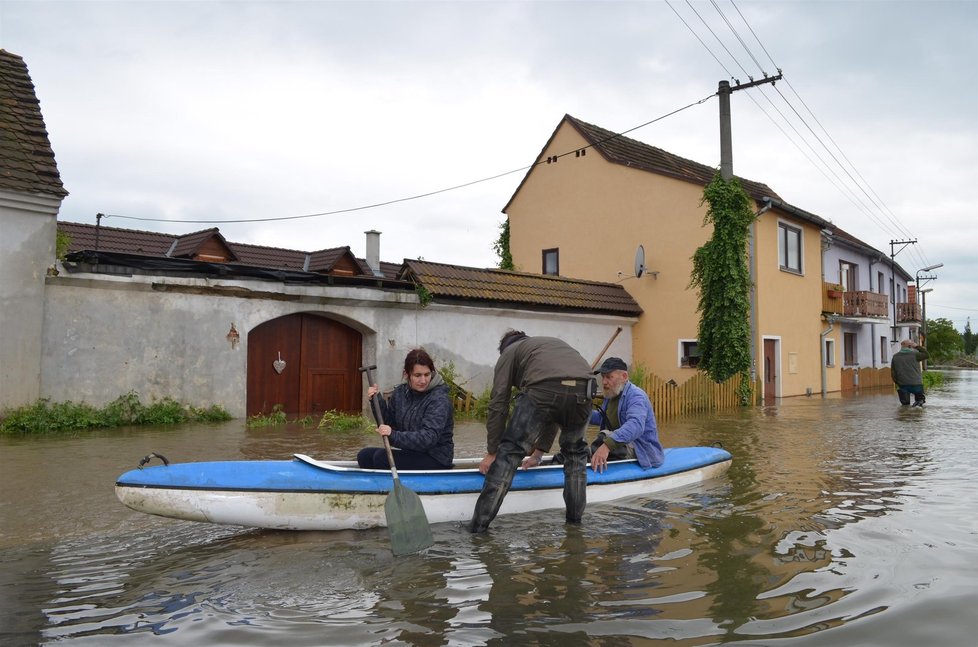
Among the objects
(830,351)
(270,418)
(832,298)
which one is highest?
(832,298)

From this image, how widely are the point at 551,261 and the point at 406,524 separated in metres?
21.3

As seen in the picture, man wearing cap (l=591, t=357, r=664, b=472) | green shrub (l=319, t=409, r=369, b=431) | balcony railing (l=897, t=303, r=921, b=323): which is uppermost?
balcony railing (l=897, t=303, r=921, b=323)

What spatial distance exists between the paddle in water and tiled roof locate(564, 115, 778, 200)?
1850cm

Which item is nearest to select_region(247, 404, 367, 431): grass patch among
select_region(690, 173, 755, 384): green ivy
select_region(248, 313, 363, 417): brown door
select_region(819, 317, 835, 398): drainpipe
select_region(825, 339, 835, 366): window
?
select_region(248, 313, 363, 417): brown door

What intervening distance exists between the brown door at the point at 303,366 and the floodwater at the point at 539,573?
A: 667 cm

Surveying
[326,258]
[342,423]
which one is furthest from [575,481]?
[326,258]

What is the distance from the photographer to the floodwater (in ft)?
12.7

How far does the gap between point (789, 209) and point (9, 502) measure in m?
22.0

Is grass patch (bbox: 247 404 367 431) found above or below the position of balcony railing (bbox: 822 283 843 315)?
below

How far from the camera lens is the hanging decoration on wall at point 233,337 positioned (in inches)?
563

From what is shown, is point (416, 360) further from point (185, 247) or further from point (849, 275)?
point (849, 275)

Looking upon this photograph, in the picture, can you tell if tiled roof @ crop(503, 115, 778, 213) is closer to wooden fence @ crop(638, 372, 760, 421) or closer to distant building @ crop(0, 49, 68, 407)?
wooden fence @ crop(638, 372, 760, 421)

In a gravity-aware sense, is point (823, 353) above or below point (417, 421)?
above

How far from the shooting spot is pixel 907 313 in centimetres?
4081
